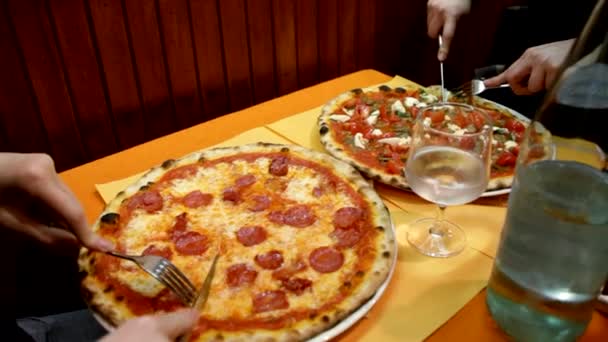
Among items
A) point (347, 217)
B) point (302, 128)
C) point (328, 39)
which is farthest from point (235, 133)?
point (328, 39)

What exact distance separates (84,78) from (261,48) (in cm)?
104

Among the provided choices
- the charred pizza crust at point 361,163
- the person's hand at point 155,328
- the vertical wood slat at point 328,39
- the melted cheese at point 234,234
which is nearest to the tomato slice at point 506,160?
the charred pizza crust at point 361,163

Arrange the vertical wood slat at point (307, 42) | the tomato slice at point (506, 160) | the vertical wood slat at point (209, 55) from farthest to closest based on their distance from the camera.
→ the vertical wood slat at point (307, 42), the vertical wood slat at point (209, 55), the tomato slice at point (506, 160)

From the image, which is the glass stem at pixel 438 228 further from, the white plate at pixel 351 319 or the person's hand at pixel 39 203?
the person's hand at pixel 39 203

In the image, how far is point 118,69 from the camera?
2504mm

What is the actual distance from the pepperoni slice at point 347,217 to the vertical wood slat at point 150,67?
156cm

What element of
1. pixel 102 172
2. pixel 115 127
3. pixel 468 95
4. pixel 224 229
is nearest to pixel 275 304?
pixel 224 229

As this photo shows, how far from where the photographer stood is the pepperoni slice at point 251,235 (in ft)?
4.63

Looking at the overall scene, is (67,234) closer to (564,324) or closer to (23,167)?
(23,167)

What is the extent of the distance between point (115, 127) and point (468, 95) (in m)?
1.76

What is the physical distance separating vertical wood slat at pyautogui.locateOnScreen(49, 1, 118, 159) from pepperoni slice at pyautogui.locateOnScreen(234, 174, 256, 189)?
3.96 feet

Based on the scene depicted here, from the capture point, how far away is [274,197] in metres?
1.60

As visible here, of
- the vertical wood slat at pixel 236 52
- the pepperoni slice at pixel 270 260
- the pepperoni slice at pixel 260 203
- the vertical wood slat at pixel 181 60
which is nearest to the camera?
the pepperoni slice at pixel 270 260

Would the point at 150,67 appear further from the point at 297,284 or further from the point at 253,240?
the point at 297,284
